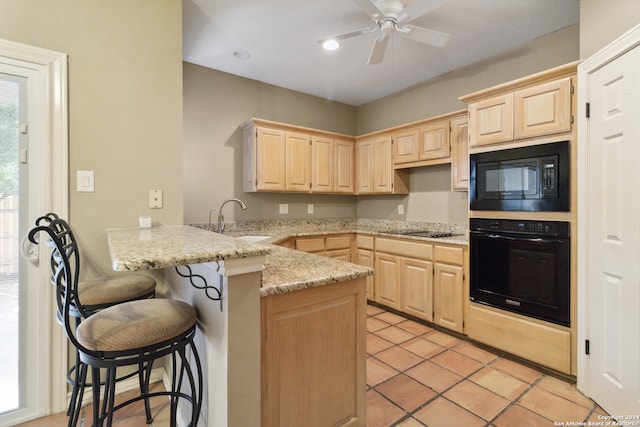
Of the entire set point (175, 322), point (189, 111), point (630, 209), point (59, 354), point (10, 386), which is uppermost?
point (189, 111)

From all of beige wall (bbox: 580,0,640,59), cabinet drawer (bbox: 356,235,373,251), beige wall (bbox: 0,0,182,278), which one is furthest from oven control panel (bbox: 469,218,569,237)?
beige wall (bbox: 0,0,182,278)

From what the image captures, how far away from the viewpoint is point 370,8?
2.00 m

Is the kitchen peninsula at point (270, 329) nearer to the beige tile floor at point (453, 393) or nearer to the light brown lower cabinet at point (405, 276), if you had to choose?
the beige tile floor at point (453, 393)

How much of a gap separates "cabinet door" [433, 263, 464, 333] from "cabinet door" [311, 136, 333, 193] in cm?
173

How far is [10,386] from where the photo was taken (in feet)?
5.49

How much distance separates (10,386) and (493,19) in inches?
163

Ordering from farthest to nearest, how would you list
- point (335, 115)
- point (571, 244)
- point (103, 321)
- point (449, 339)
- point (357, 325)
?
1. point (335, 115)
2. point (449, 339)
3. point (571, 244)
4. point (357, 325)
5. point (103, 321)

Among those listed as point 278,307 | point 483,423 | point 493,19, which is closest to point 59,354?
point 278,307

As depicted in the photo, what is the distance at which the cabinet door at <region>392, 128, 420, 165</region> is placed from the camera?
11.4 feet

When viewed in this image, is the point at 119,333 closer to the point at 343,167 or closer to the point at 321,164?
the point at 321,164

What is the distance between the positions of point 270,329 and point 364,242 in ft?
8.79

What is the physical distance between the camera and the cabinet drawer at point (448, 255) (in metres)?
2.72

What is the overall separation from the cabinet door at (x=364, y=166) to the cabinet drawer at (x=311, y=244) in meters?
1.06

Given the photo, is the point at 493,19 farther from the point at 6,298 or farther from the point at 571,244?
the point at 6,298
